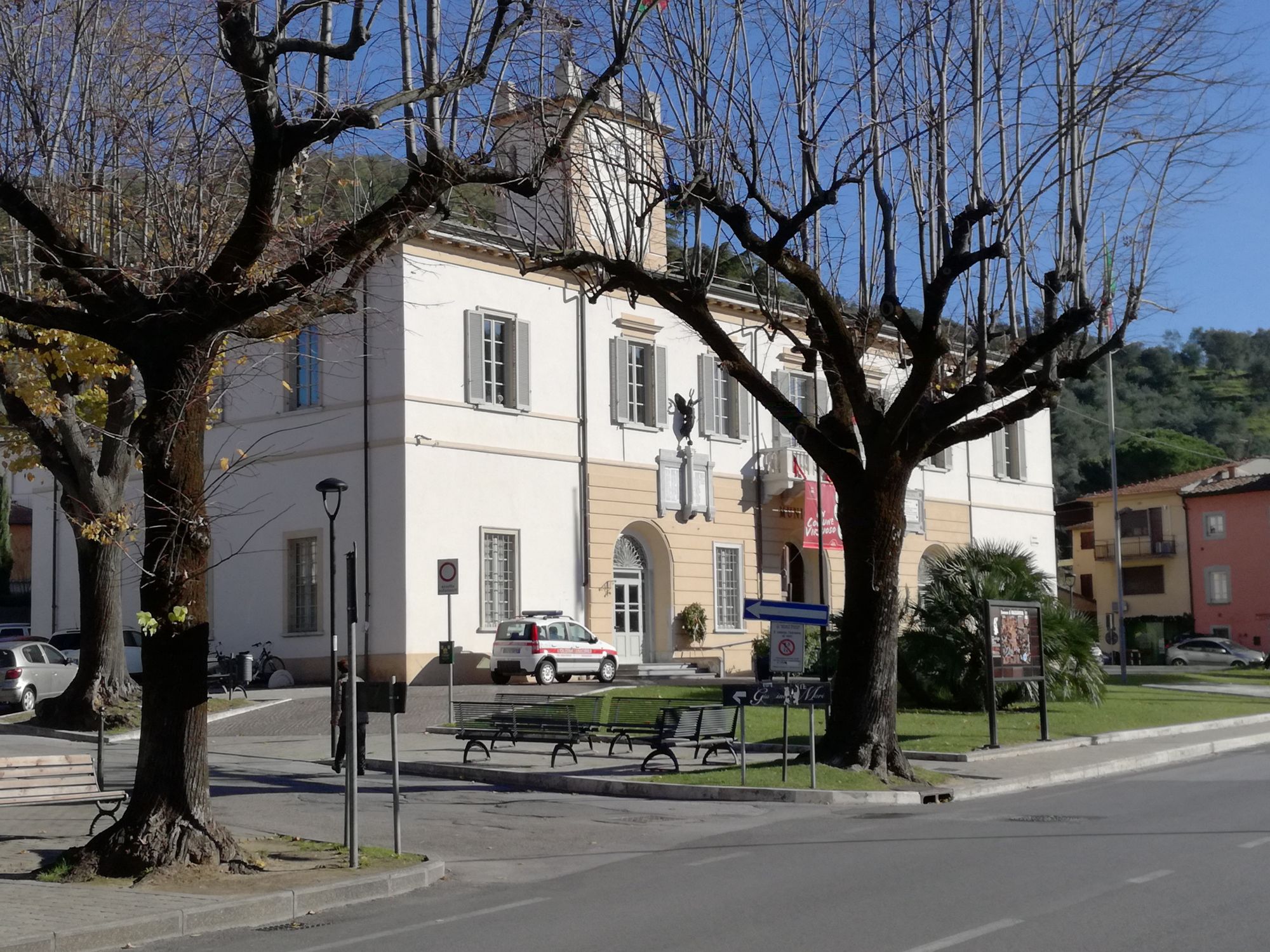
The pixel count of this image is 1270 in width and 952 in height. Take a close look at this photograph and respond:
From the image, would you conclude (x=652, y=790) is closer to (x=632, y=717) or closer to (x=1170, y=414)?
(x=632, y=717)

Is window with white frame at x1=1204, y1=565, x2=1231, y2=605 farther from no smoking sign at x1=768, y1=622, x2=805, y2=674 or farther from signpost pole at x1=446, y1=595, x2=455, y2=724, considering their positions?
no smoking sign at x1=768, y1=622, x2=805, y2=674

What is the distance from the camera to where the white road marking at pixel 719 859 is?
11562mm

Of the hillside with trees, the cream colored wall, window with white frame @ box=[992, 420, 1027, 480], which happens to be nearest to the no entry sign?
window with white frame @ box=[992, 420, 1027, 480]

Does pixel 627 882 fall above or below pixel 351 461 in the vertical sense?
below

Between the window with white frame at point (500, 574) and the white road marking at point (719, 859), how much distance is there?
71.2ft

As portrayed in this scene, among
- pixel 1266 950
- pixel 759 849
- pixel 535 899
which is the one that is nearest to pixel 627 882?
pixel 535 899

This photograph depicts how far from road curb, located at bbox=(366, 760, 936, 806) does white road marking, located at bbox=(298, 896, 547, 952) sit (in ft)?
20.1

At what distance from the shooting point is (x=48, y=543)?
132 feet

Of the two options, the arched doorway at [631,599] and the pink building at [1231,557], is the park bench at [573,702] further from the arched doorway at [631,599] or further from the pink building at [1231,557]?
the pink building at [1231,557]

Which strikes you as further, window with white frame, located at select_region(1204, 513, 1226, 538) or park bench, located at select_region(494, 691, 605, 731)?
window with white frame, located at select_region(1204, 513, 1226, 538)

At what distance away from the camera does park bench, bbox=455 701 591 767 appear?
19.6 m

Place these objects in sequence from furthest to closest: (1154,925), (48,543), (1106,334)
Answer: (48,543) → (1106,334) → (1154,925)

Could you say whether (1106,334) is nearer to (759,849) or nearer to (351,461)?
(759,849)

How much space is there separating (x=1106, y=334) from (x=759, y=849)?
9.47m
